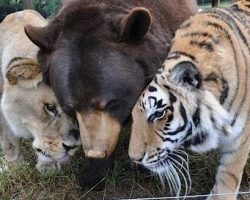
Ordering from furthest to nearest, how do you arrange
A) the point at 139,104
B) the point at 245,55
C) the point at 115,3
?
1. the point at 115,3
2. the point at 245,55
3. the point at 139,104

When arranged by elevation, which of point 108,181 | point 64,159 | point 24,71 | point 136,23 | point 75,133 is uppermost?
point 136,23

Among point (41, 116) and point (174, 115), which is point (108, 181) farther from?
point (174, 115)

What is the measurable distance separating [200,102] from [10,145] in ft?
5.80

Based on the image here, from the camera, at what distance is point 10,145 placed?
368 cm

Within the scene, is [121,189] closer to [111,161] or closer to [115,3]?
[111,161]

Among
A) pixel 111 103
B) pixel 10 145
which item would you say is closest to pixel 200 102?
pixel 111 103

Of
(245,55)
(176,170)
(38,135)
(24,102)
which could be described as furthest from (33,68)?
(245,55)

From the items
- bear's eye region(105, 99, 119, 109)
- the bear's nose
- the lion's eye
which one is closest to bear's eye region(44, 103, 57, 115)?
the bear's nose

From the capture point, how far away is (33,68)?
305cm

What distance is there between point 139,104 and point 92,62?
0.34 meters

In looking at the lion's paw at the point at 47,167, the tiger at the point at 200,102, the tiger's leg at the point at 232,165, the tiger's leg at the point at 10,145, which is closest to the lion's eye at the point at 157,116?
Result: the tiger at the point at 200,102

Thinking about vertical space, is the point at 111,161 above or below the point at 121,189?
above

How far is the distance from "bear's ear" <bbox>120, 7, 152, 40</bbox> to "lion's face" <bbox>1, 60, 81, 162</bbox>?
0.60 m

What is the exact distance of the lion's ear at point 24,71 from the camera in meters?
3.04
